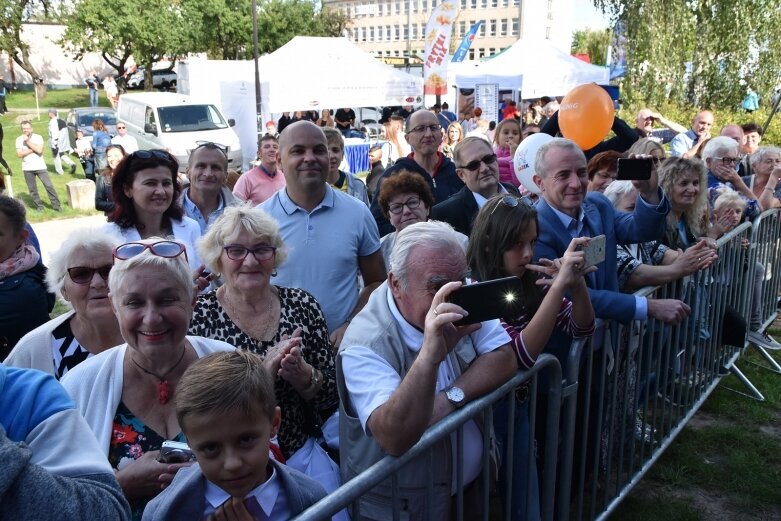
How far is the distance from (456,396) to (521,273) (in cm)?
88

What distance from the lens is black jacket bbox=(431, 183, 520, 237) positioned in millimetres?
4289

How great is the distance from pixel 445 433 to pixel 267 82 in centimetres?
1569

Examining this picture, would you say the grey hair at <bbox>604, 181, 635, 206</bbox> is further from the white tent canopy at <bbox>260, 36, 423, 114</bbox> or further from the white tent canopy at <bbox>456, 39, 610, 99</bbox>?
the white tent canopy at <bbox>456, 39, 610, 99</bbox>

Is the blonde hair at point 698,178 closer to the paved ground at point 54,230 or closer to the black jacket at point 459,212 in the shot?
the black jacket at point 459,212

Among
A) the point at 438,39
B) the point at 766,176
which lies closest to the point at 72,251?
the point at 766,176

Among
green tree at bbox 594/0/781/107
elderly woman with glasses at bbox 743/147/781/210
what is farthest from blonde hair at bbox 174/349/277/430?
green tree at bbox 594/0/781/107

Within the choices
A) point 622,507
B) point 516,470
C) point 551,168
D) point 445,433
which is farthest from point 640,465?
point 445,433

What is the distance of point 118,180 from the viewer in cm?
387

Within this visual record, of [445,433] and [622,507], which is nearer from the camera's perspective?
[445,433]

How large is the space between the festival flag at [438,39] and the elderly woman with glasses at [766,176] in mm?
12300

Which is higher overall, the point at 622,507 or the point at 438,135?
the point at 438,135

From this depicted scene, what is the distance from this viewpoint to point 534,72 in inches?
809

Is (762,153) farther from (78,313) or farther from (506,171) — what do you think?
(78,313)

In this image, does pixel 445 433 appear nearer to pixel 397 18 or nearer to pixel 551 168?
pixel 551 168
